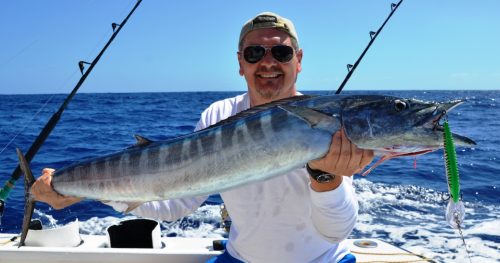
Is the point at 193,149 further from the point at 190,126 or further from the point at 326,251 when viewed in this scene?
the point at 190,126

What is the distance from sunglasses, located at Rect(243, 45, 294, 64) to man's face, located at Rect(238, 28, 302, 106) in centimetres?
2

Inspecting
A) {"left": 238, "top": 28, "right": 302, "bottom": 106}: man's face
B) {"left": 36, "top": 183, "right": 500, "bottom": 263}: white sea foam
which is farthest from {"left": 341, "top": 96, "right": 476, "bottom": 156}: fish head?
{"left": 36, "top": 183, "right": 500, "bottom": 263}: white sea foam

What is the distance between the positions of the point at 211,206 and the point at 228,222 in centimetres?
394

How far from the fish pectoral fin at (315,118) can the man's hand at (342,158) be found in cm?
5

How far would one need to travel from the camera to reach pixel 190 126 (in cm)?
1989

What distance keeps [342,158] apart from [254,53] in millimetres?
1089

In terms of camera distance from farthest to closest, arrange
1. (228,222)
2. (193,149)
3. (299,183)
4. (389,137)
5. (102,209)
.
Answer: (102,209) → (228,222) → (299,183) → (193,149) → (389,137)

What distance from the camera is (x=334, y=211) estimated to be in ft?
8.35

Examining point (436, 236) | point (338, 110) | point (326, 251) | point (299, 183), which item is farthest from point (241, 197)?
point (436, 236)

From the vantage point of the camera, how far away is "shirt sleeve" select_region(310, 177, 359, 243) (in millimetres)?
2518

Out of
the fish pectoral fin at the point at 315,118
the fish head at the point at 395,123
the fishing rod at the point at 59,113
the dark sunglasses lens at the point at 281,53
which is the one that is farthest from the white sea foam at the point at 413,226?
the fish pectoral fin at the point at 315,118

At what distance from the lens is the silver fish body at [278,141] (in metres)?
2.12

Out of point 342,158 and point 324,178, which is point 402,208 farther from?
point 342,158

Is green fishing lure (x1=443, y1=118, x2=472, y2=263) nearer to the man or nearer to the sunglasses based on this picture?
the man
